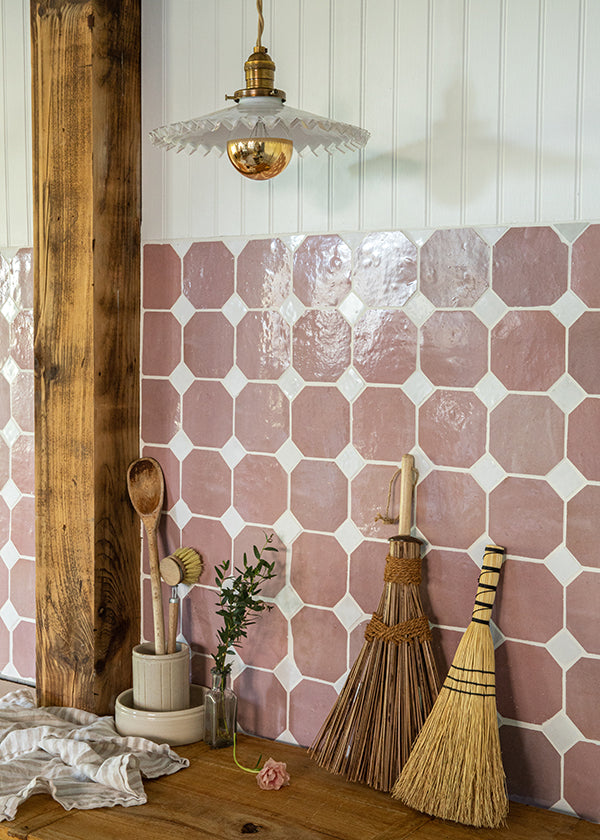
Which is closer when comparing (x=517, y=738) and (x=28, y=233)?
(x=517, y=738)

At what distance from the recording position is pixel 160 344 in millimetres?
1828

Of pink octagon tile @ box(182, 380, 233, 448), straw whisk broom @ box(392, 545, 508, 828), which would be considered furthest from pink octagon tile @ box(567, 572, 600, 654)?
pink octagon tile @ box(182, 380, 233, 448)

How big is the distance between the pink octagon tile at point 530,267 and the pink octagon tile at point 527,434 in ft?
0.52

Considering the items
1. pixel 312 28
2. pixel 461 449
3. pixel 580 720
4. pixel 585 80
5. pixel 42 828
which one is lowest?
pixel 42 828

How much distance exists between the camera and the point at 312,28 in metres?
→ 1.63

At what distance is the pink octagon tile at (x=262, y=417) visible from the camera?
1.69 m

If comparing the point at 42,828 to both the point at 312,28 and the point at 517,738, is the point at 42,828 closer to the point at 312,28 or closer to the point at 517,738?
the point at 517,738

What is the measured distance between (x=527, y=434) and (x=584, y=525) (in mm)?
162

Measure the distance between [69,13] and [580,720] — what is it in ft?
4.96

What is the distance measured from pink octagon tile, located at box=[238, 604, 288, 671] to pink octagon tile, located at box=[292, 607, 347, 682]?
3 centimetres

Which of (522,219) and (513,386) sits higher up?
(522,219)

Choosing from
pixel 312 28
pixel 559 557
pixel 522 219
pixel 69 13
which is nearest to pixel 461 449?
pixel 559 557

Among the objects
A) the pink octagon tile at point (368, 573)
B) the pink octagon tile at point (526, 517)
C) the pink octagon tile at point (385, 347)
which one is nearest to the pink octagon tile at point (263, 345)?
the pink octagon tile at point (385, 347)

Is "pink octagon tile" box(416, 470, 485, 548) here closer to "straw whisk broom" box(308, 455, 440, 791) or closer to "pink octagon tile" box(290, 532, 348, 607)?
"straw whisk broom" box(308, 455, 440, 791)
